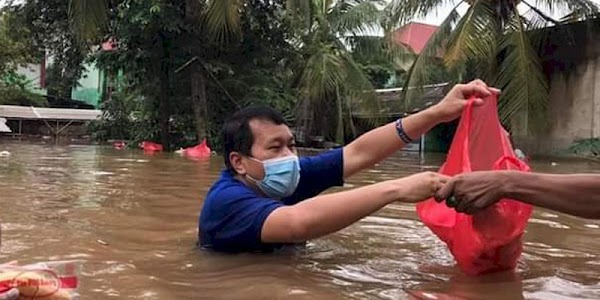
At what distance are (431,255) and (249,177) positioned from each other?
43.1 inches

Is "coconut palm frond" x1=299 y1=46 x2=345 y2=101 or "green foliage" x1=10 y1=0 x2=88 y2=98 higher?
"green foliage" x1=10 y1=0 x2=88 y2=98

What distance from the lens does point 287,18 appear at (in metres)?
18.3

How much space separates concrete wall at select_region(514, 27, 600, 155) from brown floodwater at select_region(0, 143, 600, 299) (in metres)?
12.5

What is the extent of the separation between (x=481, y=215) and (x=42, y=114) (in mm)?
27019

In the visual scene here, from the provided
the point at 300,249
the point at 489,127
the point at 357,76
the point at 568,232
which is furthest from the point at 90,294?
the point at 357,76

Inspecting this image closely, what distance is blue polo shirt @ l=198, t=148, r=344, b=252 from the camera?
303cm

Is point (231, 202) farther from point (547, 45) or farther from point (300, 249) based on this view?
point (547, 45)

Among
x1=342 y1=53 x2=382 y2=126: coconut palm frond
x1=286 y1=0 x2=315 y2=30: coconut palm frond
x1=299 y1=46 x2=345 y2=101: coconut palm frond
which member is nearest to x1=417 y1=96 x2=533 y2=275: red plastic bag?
x1=286 y1=0 x2=315 y2=30: coconut palm frond

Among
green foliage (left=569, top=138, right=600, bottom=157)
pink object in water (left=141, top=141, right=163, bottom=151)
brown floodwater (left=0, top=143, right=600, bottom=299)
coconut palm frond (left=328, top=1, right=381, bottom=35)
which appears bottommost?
pink object in water (left=141, top=141, right=163, bottom=151)

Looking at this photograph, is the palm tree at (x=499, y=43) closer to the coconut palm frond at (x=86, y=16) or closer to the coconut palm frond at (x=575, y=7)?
the coconut palm frond at (x=575, y=7)

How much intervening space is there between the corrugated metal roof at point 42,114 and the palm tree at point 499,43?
50.1ft

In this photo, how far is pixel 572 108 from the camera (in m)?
17.6

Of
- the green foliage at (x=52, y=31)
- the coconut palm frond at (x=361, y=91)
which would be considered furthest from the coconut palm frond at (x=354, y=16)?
the green foliage at (x=52, y=31)

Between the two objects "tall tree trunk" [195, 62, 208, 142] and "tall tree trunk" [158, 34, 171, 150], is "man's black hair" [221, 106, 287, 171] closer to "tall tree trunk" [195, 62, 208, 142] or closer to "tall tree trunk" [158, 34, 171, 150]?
"tall tree trunk" [195, 62, 208, 142]
